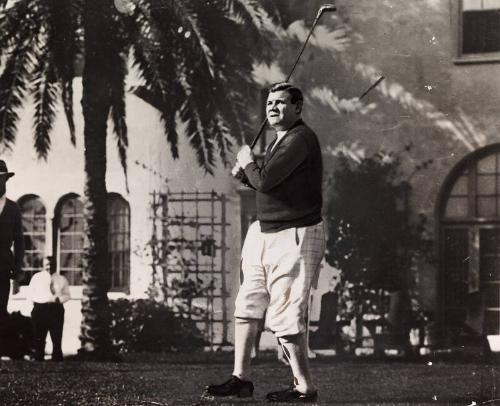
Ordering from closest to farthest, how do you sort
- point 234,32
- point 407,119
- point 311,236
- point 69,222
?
point 311,236, point 407,119, point 234,32, point 69,222

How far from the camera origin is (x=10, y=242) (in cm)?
849

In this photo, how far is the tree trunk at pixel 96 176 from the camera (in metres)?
8.81

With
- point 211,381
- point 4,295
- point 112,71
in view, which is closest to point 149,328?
point 4,295

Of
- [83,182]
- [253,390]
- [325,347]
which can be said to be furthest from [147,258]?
[253,390]

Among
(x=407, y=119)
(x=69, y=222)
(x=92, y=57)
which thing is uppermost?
(x=92, y=57)

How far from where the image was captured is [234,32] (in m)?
8.74

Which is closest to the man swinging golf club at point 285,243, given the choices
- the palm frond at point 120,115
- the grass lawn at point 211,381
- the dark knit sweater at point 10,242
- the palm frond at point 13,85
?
the grass lawn at point 211,381

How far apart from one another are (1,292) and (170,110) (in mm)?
2483

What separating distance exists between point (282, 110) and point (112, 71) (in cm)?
302

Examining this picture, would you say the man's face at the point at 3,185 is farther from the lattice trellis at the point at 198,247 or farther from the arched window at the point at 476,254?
the arched window at the point at 476,254

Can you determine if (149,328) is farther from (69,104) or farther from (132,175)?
(69,104)

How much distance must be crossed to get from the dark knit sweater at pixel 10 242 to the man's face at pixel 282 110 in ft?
10.4

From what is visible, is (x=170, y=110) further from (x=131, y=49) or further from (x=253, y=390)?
(x=253, y=390)

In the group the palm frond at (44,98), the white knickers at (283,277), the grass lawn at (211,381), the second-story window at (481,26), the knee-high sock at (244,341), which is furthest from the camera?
the palm frond at (44,98)
